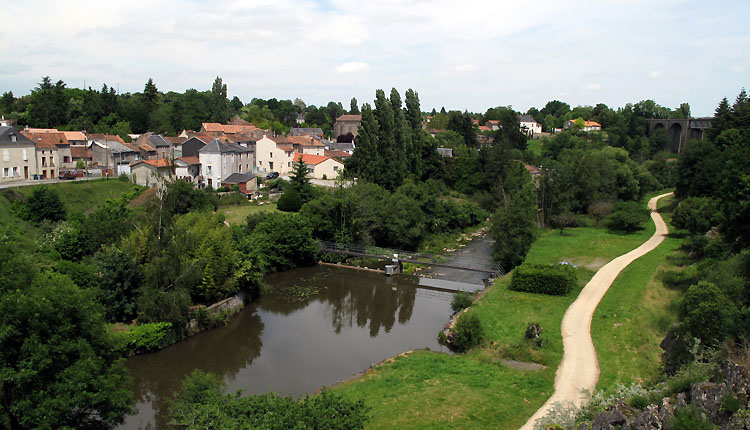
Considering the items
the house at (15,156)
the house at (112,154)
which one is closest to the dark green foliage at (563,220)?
the house at (112,154)

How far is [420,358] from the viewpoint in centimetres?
1964

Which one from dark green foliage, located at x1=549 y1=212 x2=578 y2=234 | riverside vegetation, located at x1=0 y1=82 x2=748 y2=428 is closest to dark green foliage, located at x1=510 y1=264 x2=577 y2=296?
riverside vegetation, located at x1=0 y1=82 x2=748 y2=428

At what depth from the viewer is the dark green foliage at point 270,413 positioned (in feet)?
34.2

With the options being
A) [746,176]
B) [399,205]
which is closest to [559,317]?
[746,176]

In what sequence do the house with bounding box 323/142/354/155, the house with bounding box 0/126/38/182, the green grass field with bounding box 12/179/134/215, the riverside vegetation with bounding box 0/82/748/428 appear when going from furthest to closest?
the house with bounding box 323/142/354/155, the house with bounding box 0/126/38/182, the green grass field with bounding box 12/179/134/215, the riverside vegetation with bounding box 0/82/748/428

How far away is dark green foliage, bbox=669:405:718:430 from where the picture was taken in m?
8.71

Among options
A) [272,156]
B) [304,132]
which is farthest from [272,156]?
[304,132]

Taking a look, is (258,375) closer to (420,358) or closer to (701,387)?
(420,358)

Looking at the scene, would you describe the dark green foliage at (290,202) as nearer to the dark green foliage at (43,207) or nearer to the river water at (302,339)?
the river water at (302,339)

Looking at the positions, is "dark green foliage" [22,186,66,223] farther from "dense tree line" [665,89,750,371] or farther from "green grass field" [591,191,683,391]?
"dense tree line" [665,89,750,371]

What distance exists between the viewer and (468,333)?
67.1ft

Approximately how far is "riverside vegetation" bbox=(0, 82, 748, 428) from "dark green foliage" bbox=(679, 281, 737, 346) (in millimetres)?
61

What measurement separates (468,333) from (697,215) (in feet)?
72.2

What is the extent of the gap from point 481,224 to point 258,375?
3104 centimetres
